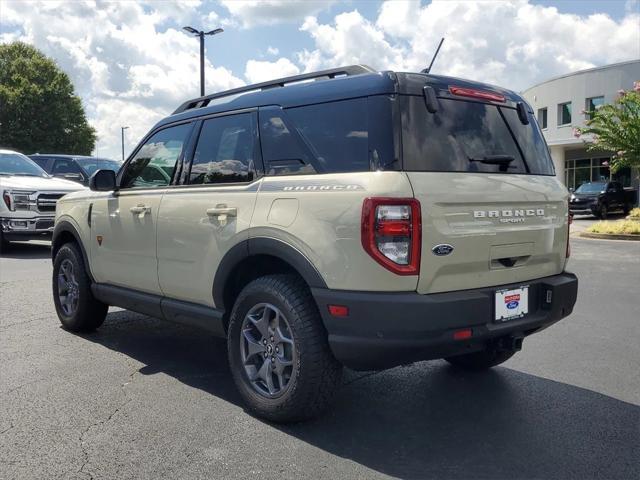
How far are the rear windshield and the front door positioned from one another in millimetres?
1883

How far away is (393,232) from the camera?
9.84 feet

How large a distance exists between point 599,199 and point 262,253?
23.9 m

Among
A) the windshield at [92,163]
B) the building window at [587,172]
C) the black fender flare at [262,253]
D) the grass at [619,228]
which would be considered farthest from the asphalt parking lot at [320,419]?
the building window at [587,172]

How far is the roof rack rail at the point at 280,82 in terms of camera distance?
11.9 ft

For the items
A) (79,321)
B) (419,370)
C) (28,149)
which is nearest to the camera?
(419,370)

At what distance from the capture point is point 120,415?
11.9 ft

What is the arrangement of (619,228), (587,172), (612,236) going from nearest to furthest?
(612,236) < (619,228) < (587,172)

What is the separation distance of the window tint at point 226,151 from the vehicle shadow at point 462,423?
1.43 metres

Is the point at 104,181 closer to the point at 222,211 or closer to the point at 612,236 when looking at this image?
the point at 222,211

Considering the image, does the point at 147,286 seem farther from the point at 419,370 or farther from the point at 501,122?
the point at 501,122

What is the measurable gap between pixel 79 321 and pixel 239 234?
2552 millimetres

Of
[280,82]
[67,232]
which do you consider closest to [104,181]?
[67,232]

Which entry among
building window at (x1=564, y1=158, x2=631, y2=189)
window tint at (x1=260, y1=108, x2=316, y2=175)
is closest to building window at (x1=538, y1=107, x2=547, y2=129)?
building window at (x1=564, y1=158, x2=631, y2=189)

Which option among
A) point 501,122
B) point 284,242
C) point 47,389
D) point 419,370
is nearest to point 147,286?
point 47,389
